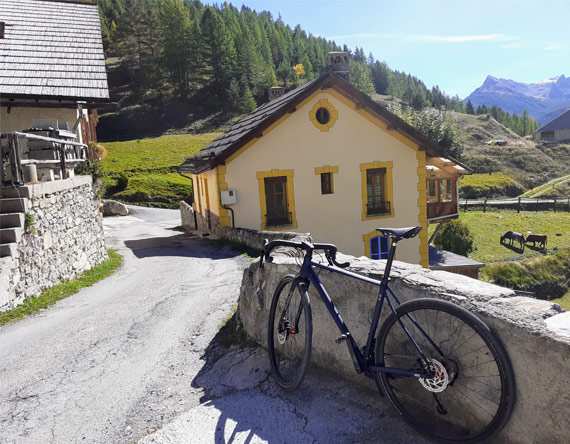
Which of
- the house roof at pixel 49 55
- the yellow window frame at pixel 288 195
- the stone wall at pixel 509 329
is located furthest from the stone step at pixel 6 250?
the yellow window frame at pixel 288 195

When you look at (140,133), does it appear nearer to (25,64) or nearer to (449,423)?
(25,64)

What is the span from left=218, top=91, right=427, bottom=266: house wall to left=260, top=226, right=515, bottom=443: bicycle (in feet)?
40.6

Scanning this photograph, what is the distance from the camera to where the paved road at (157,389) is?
3135 mm

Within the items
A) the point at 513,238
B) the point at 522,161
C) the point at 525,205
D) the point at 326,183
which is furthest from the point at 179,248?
the point at 522,161

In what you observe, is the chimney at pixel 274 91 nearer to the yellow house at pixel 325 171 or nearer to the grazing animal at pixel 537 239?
the yellow house at pixel 325 171

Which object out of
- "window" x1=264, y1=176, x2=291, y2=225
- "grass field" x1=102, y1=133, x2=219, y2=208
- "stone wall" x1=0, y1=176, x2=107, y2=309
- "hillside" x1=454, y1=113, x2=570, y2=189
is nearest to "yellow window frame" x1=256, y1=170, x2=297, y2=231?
"window" x1=264, y1=176, x2=291, y2=225

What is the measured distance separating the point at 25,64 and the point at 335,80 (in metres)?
9.71

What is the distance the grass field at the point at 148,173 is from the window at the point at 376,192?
16410 mm

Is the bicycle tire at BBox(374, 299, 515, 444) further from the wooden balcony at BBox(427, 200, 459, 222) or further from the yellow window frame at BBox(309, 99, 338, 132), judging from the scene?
the wooden balcony at BBox(427, 200, 459, 222)

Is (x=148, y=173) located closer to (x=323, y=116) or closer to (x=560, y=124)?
(x=323, y=116)

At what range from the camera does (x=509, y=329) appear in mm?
2381

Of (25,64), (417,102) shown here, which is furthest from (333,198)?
(417,102)

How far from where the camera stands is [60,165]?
9.62 metres

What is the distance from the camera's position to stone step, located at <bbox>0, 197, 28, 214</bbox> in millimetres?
7254
